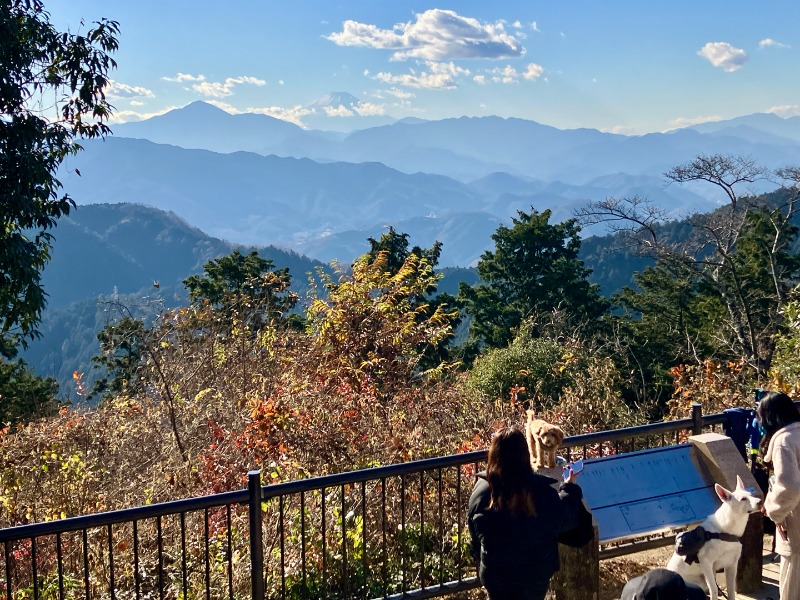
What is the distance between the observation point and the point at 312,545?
5445mm

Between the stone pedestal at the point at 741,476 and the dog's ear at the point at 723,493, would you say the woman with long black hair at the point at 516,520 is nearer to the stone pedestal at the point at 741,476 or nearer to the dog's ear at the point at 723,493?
the dog's ear at the point at 723,493

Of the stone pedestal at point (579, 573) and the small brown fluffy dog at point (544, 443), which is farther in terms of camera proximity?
the stone pedestal at point (579, 573)

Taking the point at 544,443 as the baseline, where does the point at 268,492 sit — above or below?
below

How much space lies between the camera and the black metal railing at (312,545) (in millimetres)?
4215

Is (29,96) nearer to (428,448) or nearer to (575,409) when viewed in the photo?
(428,448)

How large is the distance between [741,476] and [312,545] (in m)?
3.05

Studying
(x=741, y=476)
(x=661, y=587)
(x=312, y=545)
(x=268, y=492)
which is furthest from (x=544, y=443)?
(x=312, y=545)

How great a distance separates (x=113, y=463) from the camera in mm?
9422

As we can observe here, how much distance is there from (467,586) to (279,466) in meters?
2.85

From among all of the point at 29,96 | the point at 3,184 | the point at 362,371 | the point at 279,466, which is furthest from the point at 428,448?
the point at 29,96

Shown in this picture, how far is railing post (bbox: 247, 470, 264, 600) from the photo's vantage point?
3.82m

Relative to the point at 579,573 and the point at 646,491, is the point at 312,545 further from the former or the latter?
the point at 646,491

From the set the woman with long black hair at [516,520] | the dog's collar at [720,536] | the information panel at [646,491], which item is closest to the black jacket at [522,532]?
the woman with long black hair at [516,520]

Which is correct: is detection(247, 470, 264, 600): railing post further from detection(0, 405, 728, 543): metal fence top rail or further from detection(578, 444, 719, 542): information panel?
detection(578, 444, 719, 542): information panel
